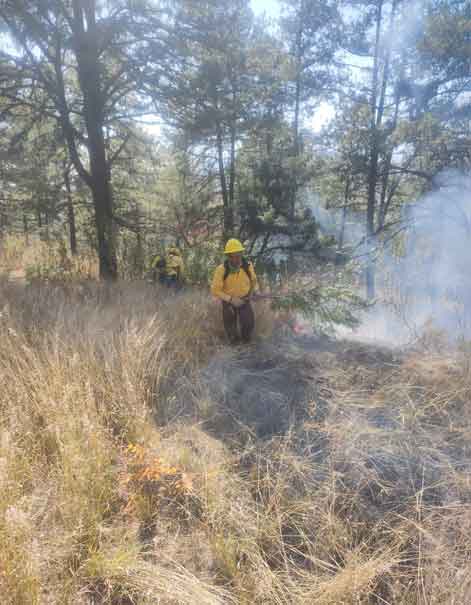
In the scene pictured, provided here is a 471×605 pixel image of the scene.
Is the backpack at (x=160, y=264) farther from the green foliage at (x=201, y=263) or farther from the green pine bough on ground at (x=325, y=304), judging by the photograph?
the green pine bough on ground at (x=325, y=304)

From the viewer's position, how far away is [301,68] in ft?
27.6

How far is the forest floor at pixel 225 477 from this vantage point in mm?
1502

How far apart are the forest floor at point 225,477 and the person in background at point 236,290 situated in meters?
0.80

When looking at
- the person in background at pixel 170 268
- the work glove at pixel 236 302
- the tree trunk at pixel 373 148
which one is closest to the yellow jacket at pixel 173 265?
the person in background at pixel 170 268

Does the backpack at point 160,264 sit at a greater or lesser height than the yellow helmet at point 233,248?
lesser

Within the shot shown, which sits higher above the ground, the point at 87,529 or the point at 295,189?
the point at 295,189

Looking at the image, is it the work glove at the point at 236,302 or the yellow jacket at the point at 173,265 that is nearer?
the work glove at the point at 236,302

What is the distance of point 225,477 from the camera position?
6.84 ft

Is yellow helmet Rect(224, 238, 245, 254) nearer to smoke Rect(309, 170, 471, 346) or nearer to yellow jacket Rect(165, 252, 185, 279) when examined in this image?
smoke Rect(309, 170, 471, 346)

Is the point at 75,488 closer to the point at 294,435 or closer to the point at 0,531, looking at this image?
the point at 0,531

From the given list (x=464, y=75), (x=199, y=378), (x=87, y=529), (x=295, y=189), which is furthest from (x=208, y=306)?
(x=464, y=75)

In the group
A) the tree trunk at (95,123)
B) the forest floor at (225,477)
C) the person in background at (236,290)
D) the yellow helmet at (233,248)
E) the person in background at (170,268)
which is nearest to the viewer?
the forest floor at (225,477)

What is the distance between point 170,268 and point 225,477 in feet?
14.9

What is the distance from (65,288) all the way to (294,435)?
4.89 meters
